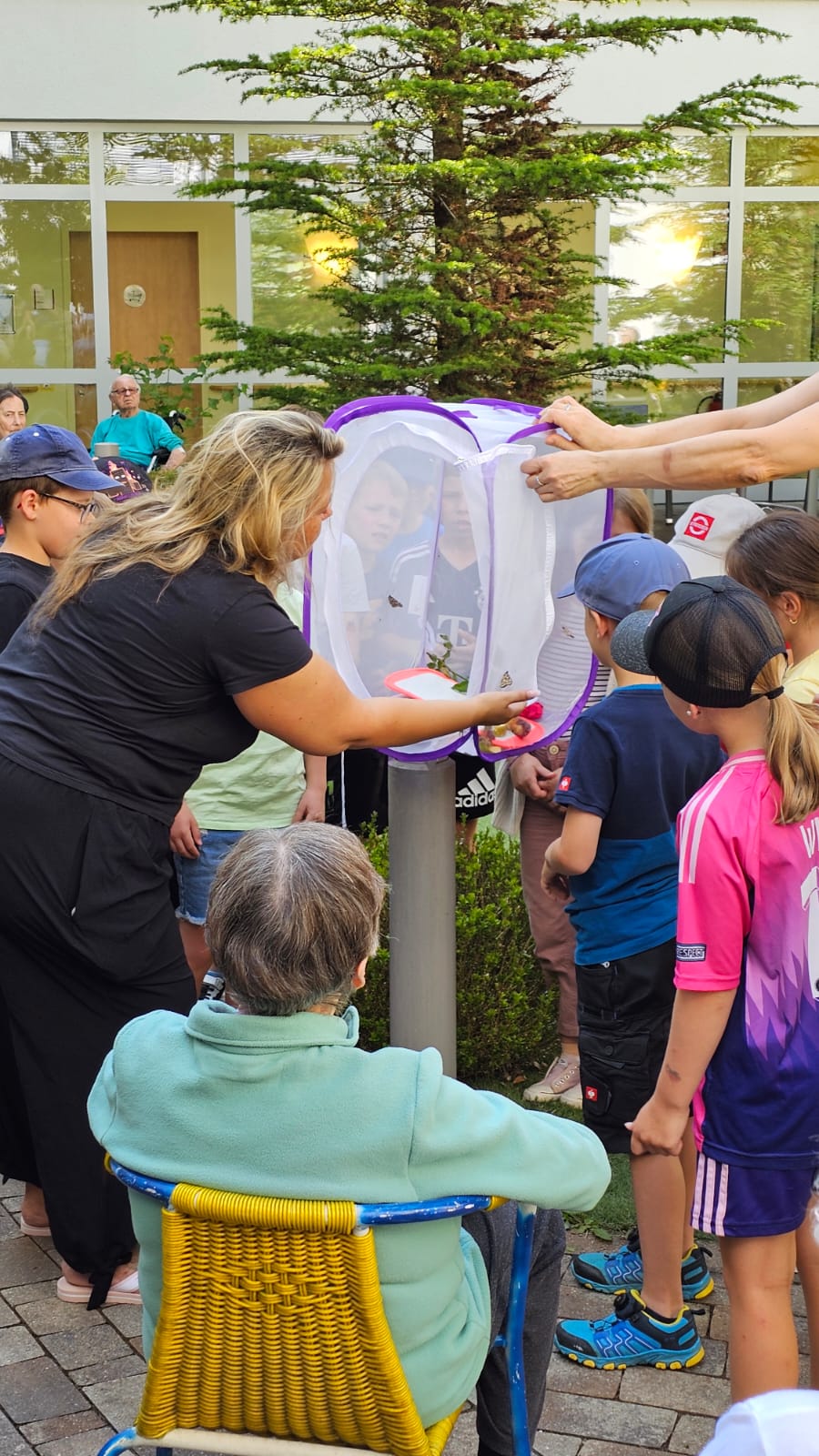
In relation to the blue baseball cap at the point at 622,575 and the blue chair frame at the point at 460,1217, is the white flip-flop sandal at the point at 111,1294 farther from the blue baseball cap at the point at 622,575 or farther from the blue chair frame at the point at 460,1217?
the blue baseball cap at the point at 622,575

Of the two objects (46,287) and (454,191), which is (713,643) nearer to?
(454,191)

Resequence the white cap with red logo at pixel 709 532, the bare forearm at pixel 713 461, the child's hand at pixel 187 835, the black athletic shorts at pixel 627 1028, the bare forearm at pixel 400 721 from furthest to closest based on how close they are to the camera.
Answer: the white cap with red logo at pixel 709 532
the child's hand at pixel 187 835
the black athletic shorts at pixel 627 1028
the bare forearm at pixel 713 461
the bare forearm at pixel 400 721

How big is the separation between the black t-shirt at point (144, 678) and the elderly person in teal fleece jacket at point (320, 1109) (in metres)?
0.69

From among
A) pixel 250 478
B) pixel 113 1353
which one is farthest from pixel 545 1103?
pixel 250 478

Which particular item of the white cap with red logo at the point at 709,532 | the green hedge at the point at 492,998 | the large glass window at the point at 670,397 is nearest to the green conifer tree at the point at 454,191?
the large glass window at the point at 670,397

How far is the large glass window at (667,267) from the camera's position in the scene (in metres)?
14.0

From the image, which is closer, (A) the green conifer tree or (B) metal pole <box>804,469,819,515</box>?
(A) the green conifer tree

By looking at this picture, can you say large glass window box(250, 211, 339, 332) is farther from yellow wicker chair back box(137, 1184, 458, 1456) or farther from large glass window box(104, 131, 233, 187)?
yellow wicker chair back box(137, 1184, 458, 1456)

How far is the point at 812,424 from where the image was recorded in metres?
2.88

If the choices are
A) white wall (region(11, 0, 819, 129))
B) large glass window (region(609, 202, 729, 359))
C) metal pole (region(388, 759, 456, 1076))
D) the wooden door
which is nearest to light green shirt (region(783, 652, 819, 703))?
metal pole (region(388, 759, 456, 1076))

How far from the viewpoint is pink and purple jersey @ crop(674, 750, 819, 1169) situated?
2275 mm

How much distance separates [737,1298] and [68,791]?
60.5 inches

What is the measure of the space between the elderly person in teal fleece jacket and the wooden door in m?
13.1

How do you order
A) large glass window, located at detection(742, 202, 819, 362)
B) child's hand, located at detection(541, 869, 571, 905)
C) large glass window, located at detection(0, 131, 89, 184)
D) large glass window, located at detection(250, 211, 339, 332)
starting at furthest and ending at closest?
large glass window, located at detection(742, 202, 819, 362) → large glass window, located at detection(0, 131, 89, 184) → large glass window, located at detection(250, 211, 339, 332) → child's hand, located at detection(541, 869, 571, 905)
